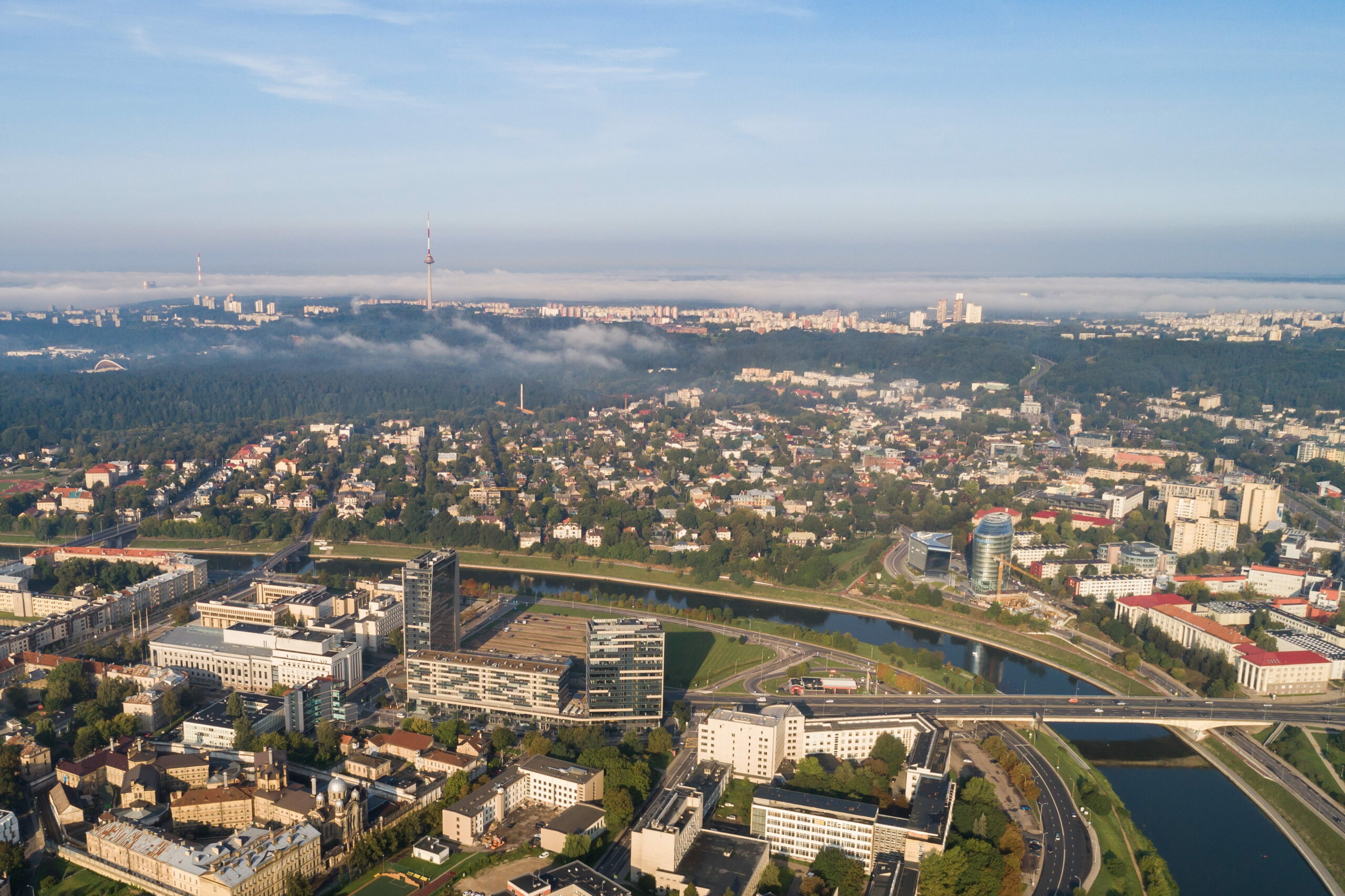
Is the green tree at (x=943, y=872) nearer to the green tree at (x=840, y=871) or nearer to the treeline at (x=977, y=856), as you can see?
the treeline at (x=977, y=856)

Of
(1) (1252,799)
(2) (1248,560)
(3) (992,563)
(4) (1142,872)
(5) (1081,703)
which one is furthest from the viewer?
(2) (1248,560)

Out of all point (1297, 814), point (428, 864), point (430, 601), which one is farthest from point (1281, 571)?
point (428, 864)

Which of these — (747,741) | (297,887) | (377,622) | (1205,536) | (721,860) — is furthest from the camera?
(1205,536)

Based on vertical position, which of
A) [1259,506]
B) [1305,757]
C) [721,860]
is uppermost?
[1259,506]

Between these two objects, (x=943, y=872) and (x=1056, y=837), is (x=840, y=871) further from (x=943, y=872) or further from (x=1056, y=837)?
(x=1056, y=837)

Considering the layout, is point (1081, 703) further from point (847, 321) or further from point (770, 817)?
point (847, 321)

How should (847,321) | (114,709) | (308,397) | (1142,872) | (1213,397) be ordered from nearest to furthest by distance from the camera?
(1142,872)
(114,709)
(1213,397)
(308,397)
(847,321)

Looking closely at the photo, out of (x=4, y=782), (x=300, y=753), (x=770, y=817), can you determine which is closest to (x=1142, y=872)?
(x=770, y=817)
